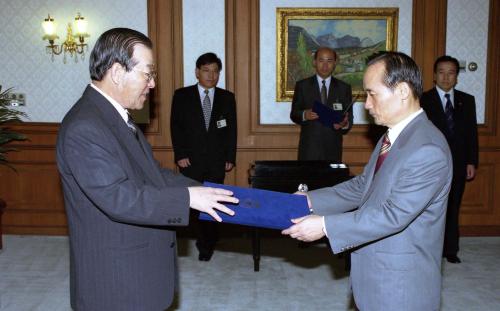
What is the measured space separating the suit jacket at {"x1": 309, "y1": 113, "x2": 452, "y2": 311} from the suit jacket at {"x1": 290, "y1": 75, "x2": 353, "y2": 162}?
139 inches

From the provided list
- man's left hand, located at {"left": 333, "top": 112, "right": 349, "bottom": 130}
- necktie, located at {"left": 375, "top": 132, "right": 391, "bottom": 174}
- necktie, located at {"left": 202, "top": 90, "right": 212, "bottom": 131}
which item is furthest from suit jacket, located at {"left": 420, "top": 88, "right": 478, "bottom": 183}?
necktie, located at {"left": 375, "top": 132, "right": 391, "bottom": 174}

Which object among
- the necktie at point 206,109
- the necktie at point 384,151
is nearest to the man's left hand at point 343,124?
the necktie at point 206,109

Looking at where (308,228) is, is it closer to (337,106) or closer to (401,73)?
(401,73)

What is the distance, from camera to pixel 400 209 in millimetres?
2180

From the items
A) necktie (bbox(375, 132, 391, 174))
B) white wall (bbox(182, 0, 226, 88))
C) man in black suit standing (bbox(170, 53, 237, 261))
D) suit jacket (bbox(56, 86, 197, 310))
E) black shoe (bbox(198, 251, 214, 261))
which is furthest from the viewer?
white wall (bbox(182, 0, 226, 88))

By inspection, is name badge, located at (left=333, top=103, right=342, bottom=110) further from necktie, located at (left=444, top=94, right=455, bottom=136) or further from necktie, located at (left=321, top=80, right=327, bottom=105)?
necktie, located at (left=444, top=94, right=455, bottom=136)

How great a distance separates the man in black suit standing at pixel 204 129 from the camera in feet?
18.9

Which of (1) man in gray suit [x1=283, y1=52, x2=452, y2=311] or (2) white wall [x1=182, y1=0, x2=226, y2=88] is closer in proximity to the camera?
(1) man in gray suit [x1=283, y1=52, x2=452, y2=311]

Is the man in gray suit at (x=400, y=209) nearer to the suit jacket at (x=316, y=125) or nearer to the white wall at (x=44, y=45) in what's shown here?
the suit jacket at (x=316, y=125)

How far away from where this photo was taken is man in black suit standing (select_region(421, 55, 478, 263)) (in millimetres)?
5516

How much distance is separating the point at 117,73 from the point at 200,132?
3515 mm

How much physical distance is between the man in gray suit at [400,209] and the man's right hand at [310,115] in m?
3.26

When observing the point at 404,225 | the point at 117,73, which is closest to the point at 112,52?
the point at 117,73

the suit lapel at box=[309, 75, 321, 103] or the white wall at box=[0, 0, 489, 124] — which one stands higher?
the white wall at box=[0, 0, 489, 124]
